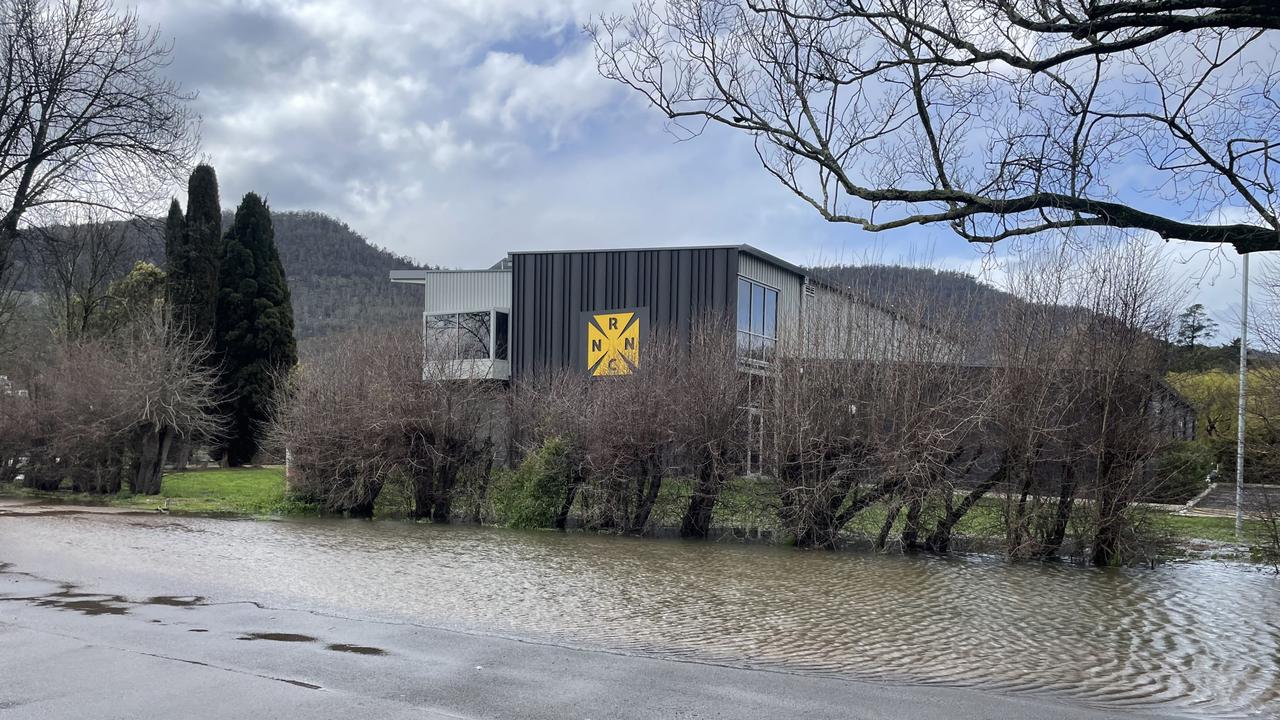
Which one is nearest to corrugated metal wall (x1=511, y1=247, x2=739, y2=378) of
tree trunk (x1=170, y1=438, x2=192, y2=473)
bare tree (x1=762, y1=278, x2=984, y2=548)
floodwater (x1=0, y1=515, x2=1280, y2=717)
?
bare tree (x1=762, y1=278, x2=984, y2=548)

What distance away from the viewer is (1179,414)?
1703 cm

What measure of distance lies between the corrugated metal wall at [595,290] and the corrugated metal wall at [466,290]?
134 centimetres

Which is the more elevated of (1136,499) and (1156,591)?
(1136,499)

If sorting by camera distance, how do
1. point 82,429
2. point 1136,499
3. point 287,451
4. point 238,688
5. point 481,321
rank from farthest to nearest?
point 481,321
point 82,429
point 287,451
point 1136,499
point 238,688

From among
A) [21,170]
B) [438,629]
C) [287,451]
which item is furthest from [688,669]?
[287,451]

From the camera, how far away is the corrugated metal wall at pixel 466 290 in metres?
35.8

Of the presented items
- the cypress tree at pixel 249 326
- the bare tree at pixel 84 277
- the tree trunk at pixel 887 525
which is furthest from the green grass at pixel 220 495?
the tree trunk at pixel 887 525

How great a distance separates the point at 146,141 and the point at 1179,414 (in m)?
17.8

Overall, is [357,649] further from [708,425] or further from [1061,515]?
[1061,515]

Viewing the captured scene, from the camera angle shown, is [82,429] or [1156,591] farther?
[82,429]

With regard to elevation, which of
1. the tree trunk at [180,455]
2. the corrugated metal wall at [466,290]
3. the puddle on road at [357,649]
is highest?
the corrugated metal wall at [466,290]

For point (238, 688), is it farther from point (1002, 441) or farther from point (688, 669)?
point (1002, 441)

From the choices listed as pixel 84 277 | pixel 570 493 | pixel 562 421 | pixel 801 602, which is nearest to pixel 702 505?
pixel 570 493

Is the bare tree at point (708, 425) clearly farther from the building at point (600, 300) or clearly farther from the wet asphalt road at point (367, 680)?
the wet asphalt road at point (367, 680)
